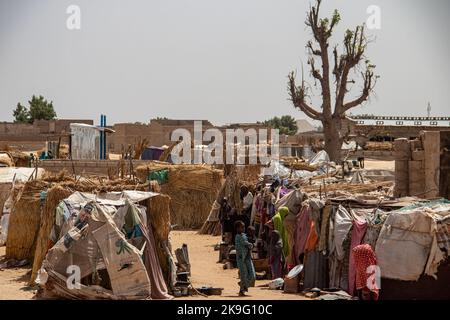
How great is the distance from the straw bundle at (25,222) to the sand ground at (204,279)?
0.44 m

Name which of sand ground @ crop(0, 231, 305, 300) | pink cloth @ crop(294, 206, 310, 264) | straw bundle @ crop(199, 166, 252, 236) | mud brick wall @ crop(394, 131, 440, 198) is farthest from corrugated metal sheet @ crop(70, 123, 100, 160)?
pink cloth @ crop(294, 206, 310, 264)

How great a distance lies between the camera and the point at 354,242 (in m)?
11.0

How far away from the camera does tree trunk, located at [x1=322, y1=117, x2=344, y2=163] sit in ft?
104

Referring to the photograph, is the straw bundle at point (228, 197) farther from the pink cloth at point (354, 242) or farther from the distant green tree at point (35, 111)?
the distant green tree at point (35, 111)

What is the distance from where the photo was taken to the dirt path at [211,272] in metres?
11.5

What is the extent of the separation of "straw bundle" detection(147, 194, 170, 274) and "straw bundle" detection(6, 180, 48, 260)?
3519mm

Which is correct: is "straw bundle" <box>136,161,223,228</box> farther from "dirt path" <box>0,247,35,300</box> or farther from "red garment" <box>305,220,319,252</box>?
"red garment" <box>305,220,319,252</box>

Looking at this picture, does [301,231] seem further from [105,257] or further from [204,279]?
[105,257]

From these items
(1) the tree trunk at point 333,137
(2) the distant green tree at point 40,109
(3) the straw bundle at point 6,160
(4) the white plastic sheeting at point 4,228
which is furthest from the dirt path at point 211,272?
(2) the distant green tree at point 40,109

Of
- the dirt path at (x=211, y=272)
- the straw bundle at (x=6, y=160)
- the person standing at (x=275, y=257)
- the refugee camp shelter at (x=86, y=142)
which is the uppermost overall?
the refugee camp shelter at (x=86, y=142)

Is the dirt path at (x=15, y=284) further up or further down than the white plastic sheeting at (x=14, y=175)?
further down

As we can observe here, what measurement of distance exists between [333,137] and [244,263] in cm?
2058

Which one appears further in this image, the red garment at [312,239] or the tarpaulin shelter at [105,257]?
the red garment at [312,239]
